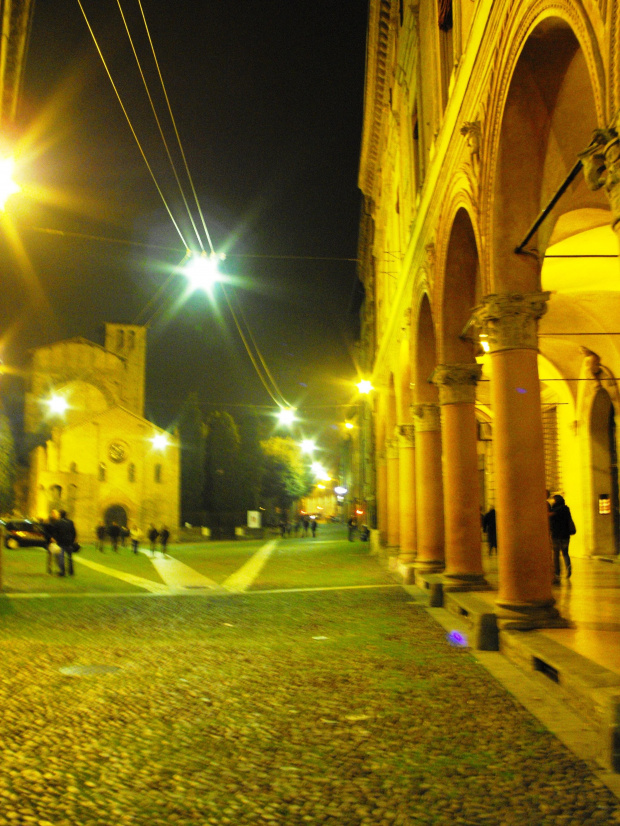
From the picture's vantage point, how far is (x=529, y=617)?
325 inches

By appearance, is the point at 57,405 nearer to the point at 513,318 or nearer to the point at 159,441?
the point at 159,441

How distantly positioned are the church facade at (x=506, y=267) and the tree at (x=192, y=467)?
41.1 m

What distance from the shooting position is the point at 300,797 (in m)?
4.18

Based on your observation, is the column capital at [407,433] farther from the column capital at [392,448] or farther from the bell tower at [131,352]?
the bell tower at [131,352]

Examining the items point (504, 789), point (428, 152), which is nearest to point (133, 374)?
point (428, 152)

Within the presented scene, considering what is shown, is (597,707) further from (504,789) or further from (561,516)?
(561,516)

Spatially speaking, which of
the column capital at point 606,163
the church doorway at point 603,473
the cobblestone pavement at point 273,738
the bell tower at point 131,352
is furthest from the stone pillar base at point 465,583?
the bell tower at point 131,352

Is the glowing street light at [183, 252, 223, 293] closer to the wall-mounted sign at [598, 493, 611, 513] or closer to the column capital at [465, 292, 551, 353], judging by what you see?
the column capital at [465, 292, 551, 353]

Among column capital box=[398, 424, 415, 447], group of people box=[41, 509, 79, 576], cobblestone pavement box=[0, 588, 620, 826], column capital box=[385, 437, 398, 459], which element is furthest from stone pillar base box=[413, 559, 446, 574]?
group of people box=[41, 509, 79, 576]

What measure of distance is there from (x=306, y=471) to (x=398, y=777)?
66.4 metres

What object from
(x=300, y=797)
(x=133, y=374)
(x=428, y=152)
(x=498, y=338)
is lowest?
(x=300, y=797)

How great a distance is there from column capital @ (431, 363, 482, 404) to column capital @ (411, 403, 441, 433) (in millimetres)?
2858

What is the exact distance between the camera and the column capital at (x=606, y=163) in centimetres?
513

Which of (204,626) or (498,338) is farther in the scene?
(204,626)
